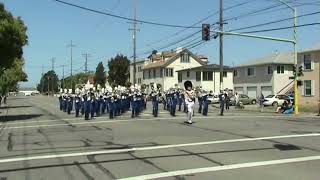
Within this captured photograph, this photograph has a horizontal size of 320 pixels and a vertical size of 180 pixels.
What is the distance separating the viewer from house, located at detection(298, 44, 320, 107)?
58.2m

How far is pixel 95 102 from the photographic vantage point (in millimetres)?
34188

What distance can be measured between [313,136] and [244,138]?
7.18 ft

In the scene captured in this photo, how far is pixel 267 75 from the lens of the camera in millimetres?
75000

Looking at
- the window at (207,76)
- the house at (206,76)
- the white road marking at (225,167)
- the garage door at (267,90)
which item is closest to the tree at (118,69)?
the house at (206,76)

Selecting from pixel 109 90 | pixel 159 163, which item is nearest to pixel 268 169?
pixel 159 163

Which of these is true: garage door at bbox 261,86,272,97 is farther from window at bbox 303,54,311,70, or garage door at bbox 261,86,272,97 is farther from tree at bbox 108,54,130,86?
tree at bbox 108,54,130,86

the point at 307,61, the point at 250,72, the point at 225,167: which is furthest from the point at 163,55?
the point at 225,167

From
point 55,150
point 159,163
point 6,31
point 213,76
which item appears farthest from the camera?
point 213,76

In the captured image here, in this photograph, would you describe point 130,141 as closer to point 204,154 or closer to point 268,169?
point 204,154

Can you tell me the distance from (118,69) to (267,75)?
1890 inches

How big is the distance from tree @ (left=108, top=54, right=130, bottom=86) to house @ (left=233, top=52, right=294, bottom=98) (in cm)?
3987

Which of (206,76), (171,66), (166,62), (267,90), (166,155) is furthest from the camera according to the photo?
(171,66)

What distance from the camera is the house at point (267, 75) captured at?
7394 cm

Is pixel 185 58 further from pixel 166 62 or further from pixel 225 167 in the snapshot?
pixel 225 167
